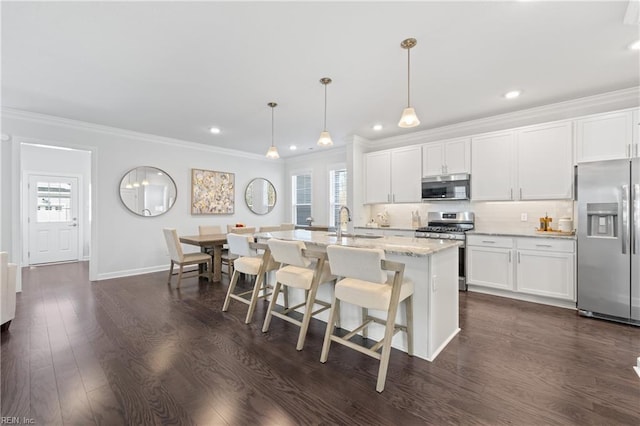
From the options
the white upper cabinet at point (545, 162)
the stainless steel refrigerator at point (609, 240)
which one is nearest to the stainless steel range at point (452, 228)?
the white upper cabinet at point (545, 162)

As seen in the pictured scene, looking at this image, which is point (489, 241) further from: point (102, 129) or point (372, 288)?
point (102, 129)

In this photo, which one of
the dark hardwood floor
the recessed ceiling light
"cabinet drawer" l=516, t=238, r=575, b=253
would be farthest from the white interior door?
"cabinet drawer" l=516, t=238, r=575, b=253

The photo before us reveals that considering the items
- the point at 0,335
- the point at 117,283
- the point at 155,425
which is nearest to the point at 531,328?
the point at 155,425

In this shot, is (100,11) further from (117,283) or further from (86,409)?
(117,283)

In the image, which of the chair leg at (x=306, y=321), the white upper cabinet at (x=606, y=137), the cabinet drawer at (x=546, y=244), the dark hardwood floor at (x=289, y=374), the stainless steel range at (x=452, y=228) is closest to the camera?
the dark hardwood floor at (x=289, y=374)

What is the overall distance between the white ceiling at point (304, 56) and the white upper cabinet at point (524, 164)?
41 centimetres

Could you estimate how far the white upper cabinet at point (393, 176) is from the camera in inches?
195

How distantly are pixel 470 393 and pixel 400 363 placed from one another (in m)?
0.51

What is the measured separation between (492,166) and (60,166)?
8.86 m

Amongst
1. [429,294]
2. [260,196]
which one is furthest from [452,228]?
[260,196]

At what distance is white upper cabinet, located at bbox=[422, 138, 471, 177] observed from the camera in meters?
4.43

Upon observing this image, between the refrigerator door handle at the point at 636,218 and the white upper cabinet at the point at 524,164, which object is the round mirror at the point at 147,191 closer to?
the white upper cabinet at the point at 524,164

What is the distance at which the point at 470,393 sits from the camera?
186 cm

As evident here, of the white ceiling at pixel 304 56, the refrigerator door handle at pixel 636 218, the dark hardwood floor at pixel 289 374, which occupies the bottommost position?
the dark hardwood floor at pixel 289 374
